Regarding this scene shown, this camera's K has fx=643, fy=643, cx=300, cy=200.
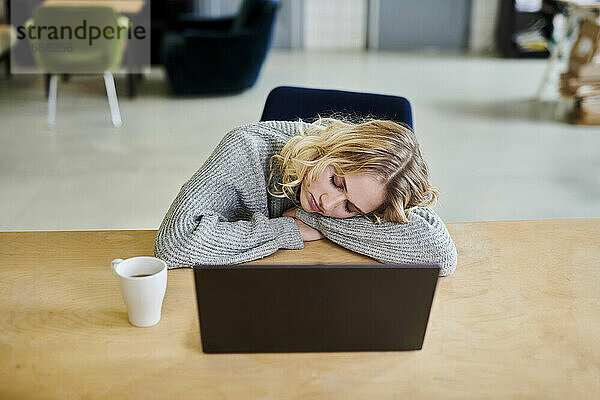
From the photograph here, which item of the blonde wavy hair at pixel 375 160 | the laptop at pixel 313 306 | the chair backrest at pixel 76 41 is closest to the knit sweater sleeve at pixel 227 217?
the blonde wavy hair at pixel 375 160

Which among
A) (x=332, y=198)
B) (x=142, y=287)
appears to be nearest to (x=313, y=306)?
(x=142, y=287)

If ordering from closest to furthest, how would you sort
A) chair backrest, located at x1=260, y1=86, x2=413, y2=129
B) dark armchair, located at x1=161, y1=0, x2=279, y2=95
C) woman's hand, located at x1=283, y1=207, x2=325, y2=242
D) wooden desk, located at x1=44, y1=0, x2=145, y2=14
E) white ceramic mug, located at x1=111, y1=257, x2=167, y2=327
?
white ceramic mug, located at x1=111, y1=257, x2=167, y2=327 < woman's hand, located at x1=283, y1=207, x2=325, y2=242 < chair backrest, located at x1=260, y1=86, x2=413, y2=129 < wooden desk, located at x1=44, y1=0, x2=145, y2=14 < dark armchair, located at x1=161, y1=0, x2=279, y2=95

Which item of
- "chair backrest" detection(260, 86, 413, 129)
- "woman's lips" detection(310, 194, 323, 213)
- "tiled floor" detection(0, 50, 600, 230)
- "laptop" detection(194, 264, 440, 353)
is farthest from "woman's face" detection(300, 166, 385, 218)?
"tiled floor" detection(0, 50, 600, 230)

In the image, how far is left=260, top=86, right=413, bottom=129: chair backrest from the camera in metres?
1.94

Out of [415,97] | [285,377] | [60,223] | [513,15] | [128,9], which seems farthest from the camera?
[513,15]

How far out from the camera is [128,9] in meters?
5.21

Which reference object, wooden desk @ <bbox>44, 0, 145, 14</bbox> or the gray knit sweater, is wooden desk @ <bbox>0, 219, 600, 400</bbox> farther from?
wooden desk @ <bbox>44, 0, 145, 14</bbox>

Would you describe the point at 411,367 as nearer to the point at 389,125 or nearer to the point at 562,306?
the point at 562,306

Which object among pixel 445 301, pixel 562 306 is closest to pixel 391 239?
pixel 445 301

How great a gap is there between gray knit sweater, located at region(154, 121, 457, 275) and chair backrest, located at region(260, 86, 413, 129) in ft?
1.33

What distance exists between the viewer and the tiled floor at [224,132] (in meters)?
3.33

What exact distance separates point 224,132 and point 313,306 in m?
3.65

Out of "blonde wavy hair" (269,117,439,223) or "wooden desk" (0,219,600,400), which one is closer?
"wooden desk" (0,219,600,400)

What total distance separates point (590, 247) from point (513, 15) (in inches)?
246
